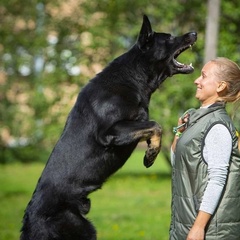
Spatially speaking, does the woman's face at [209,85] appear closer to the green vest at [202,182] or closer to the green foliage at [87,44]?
the green vest at [202,182]

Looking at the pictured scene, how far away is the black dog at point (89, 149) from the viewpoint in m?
4.78

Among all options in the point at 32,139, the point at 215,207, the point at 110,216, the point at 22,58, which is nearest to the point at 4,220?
the point at 110,216

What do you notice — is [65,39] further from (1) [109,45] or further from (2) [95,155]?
(2) [95,155]

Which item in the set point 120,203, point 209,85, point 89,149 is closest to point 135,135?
point 89,149

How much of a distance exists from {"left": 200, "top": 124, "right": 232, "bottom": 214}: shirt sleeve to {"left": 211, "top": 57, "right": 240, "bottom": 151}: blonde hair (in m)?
0.34

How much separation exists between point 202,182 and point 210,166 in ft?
0.45

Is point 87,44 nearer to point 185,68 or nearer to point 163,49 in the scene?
point 163,49

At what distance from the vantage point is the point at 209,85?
4.41 m

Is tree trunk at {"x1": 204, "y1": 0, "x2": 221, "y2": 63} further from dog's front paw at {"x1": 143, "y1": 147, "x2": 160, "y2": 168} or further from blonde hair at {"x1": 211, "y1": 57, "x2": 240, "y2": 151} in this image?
blonde hair at {"x1": 211, "y1": 57, "x2": 240, "y2": 151}

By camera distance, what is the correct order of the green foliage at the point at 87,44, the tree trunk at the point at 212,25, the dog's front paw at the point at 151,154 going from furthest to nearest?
the green foliage at the point at 87,44 < the tree trunk at the point at 212,25 < the dog's front paw at the point at 151,154

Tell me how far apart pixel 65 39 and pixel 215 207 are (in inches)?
641

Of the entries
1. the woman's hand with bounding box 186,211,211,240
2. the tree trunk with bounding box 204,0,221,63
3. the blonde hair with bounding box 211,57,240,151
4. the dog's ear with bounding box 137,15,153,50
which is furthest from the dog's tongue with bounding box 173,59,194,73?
the tree trunk with bounding box 204,0,221,63

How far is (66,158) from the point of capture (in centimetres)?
488

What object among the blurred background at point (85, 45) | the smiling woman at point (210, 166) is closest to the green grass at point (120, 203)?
the blurred background at point (85, 45)
